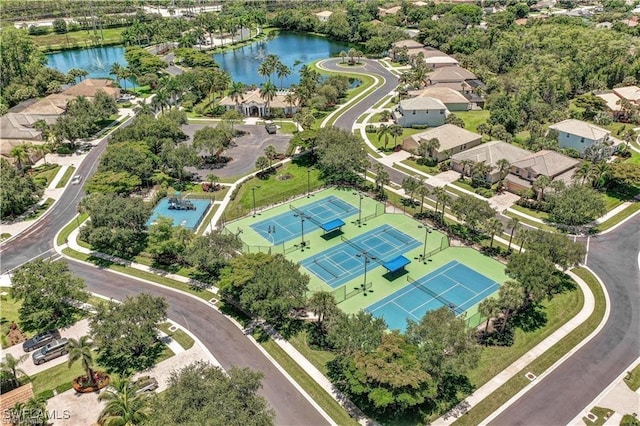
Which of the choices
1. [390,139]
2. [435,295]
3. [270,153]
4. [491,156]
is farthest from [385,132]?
[435,295]

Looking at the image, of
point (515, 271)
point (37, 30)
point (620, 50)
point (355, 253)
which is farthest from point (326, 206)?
point (37, 30)

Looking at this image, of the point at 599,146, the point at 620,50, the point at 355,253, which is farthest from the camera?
the point at 620,50

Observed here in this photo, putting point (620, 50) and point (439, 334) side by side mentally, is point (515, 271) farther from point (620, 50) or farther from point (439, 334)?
point (620, 50)

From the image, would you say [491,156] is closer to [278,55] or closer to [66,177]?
[66,177]

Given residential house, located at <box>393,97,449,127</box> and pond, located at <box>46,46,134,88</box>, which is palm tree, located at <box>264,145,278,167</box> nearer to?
residential house, located at <box>393,97,449,127</box>

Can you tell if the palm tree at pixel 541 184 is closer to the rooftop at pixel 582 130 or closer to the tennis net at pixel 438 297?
the rooftop at pixel 582 130
